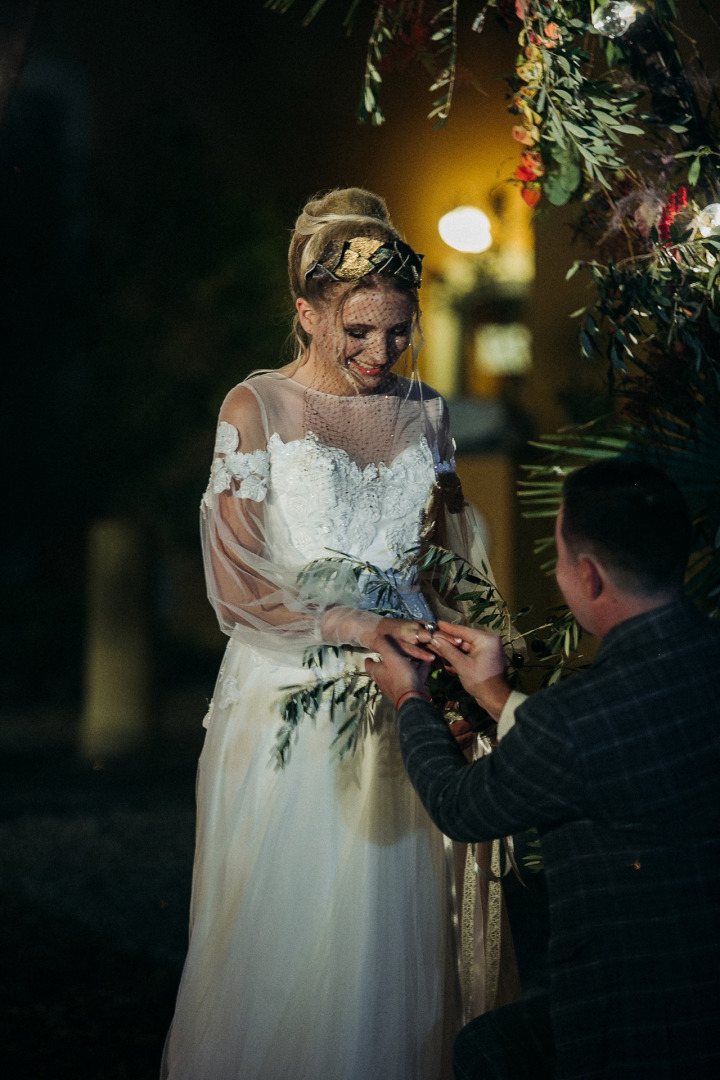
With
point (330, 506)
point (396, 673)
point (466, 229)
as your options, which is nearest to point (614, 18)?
point (466, 229)

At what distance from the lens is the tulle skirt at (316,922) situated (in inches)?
84.4

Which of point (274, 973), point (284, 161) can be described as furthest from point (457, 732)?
point (284, 161)

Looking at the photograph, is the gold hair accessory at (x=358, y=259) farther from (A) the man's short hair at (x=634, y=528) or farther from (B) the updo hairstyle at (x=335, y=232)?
(A) the man's short hair at (x=634, y=528)

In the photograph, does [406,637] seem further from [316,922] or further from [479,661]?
[316,922]

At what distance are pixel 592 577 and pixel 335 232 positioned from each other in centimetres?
120

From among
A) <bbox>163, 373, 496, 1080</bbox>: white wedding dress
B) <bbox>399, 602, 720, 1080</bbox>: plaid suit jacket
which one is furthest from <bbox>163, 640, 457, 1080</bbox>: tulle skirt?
<bbox>399, 602, 720, 1080</bbox>: plaid suit jacket

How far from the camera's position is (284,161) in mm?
3305

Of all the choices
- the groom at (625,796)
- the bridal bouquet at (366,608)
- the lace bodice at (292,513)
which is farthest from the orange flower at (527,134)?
the groom at (625,796)

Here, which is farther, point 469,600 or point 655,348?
point 655,348

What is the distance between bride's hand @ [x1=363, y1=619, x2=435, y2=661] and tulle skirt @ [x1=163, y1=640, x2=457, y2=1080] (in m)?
0.29

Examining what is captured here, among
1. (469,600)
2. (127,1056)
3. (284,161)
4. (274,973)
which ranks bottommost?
(127,1056)

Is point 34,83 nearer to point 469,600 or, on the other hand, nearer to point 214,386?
point 214,386

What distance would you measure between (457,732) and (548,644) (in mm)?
328

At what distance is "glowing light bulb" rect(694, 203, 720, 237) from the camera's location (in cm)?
224
